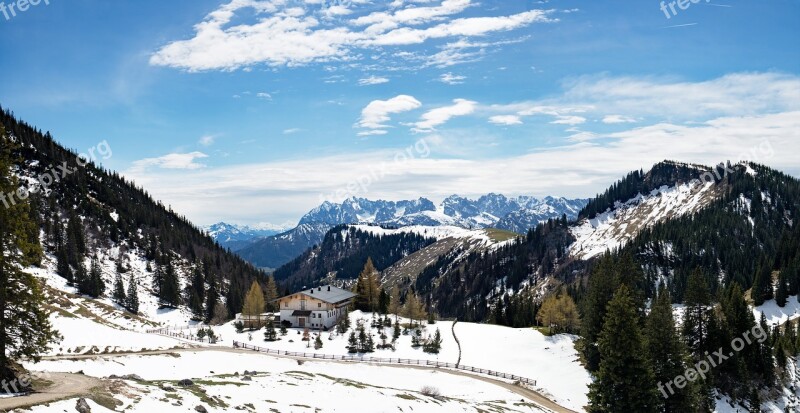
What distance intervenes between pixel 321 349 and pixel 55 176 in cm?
14311

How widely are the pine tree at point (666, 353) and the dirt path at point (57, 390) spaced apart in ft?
153

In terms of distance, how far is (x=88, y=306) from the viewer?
338 feet

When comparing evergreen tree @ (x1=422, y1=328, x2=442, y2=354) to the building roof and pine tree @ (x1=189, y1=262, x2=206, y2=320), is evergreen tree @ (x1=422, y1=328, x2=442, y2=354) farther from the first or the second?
pine tree @ (x1=189, y1=262, x2=206, y2=320)

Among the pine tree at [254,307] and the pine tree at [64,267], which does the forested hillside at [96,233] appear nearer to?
the pine tree at [64,267]

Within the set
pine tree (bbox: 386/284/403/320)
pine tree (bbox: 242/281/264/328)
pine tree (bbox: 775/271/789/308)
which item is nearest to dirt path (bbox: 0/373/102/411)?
pine tree (bbox: 242/281/264/328)

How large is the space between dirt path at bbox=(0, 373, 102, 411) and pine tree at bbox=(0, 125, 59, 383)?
240 cm

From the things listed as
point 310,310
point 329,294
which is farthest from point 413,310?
point 329,294

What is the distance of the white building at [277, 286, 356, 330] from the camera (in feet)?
340

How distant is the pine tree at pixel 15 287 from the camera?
93.7ft

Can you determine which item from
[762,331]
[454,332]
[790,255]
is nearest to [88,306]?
[454,332]

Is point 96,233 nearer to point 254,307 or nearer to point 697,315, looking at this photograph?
point 254,307

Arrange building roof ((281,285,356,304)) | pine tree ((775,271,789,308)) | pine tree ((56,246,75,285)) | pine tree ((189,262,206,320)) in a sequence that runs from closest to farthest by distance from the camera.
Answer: building roof ((281,285,356,304)), pine tree ((56,246,75,285)), pine tree ((189,262,206,320)), pine tree ((775,271,789,308))

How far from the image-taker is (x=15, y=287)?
29.1 metres

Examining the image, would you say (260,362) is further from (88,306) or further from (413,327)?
(88,306)
